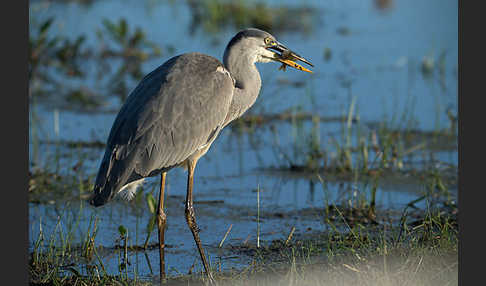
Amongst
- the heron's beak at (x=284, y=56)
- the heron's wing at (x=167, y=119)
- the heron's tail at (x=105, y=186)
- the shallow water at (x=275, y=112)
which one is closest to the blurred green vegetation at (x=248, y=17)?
the shallow water at (x=275, y=112)

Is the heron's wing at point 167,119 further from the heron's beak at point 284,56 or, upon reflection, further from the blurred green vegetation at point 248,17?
the blurred green vegetation at point 248,17

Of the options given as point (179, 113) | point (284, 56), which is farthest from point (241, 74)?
point (179, 113)

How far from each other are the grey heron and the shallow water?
0.65m

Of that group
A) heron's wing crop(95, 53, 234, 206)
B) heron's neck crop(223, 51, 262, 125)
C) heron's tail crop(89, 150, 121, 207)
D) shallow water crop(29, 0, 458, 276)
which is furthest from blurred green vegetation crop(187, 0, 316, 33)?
heron's tail crop(89, 150, 121, 207)

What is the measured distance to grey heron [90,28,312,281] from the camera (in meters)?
4.91

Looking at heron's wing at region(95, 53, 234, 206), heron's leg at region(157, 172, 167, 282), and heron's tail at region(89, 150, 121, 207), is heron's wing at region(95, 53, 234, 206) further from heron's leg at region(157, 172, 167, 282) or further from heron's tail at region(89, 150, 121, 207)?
heron's leg at region(157, 172, 167, 282)

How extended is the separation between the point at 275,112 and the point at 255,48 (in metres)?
3.40

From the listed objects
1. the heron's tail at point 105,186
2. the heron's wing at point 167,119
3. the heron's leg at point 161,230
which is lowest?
the heron's leg at point 161,230

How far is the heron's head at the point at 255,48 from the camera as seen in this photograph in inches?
213

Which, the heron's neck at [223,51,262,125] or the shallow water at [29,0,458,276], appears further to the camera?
the shallow water at [29,0,458,276]

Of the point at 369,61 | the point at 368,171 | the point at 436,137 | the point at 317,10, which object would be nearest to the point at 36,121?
the point at 368,171

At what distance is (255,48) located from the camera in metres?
5.45

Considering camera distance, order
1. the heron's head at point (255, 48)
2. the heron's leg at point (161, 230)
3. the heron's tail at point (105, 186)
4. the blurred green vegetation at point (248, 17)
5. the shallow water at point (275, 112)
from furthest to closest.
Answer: the blurred green vegetation at point (248, 17) → the shallow water at point (275, 112) → the heron's head at point (255, 48) → the heron's leg at point (161, 230) → the heron's tail at point (105, 186)

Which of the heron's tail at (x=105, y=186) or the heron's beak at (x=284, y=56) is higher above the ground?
the heron's beak at (x=284, y=56)
